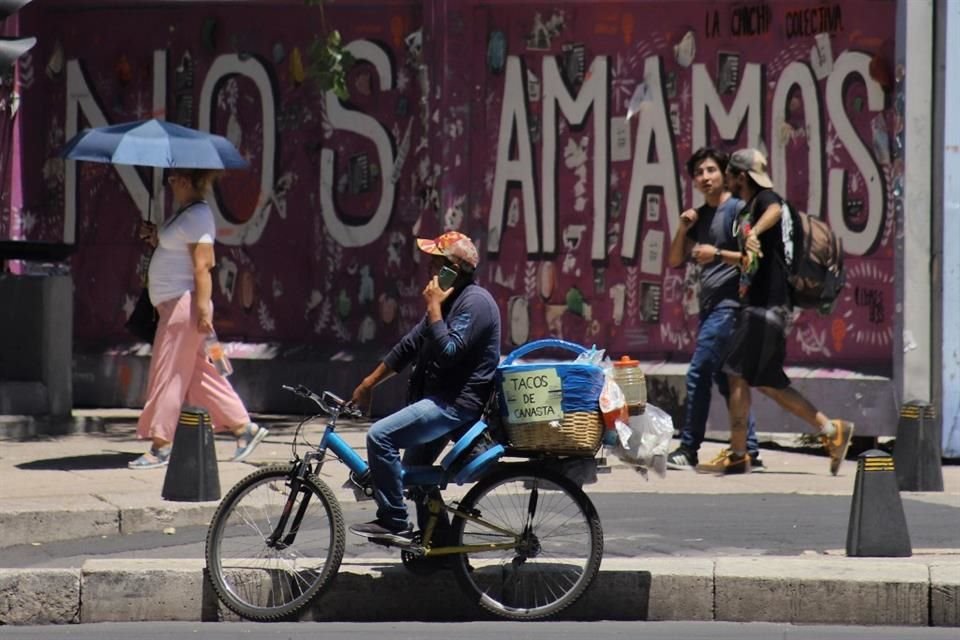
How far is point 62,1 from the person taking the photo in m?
14.5

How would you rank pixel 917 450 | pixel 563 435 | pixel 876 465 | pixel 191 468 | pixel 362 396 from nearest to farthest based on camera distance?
pixel 563 435, pixel 362 396, pixel 876 465, pixel 191 468, pixel 917 450

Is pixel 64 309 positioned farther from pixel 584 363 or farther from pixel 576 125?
pixel 584 363

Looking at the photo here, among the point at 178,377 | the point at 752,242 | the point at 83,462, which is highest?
the point at 752,242

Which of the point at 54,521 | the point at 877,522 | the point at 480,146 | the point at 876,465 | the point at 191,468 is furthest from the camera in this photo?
the point at 480,146

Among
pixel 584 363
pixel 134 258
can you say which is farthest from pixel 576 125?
pixel 584 363

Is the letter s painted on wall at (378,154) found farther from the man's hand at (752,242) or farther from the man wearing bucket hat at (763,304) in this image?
the man's hand at (752,242)

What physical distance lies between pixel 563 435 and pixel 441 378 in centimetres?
59

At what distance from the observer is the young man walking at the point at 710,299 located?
37.0ft

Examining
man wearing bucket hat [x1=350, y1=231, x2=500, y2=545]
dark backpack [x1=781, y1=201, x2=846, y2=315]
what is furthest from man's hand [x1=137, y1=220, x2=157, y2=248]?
man wearing bucket hat [x1=350, y1=231, x2=500, y2=545]

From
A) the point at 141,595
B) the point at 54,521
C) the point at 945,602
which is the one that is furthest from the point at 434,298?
the point at 54,521

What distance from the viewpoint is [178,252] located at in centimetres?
1095

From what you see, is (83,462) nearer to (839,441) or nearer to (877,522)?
(839,441)

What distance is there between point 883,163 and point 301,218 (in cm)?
425

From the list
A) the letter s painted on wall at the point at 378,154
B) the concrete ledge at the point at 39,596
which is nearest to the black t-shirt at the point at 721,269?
the letter s painted on wall at the point at 378,154
